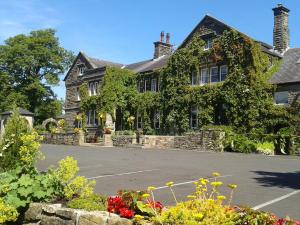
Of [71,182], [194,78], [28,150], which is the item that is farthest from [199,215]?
[194,78]

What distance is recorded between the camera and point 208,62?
111ft

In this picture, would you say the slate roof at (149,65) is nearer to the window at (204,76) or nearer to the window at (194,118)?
the window at (204,76)

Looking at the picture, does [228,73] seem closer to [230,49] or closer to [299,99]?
[230,49]

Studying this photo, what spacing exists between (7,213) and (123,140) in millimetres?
26750

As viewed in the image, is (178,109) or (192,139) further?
(178,109)

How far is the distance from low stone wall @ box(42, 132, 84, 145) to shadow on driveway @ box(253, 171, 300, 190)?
24402 millimetres

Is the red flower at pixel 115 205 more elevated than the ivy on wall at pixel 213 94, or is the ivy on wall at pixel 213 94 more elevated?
the ivy on wall at pixel 213 94

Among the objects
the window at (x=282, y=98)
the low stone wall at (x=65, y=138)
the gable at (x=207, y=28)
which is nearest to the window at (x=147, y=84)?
the gable at (x=207, y=28)

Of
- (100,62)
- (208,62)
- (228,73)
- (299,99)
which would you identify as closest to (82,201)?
(299,99)

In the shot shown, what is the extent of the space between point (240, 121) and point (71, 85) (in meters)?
27.7

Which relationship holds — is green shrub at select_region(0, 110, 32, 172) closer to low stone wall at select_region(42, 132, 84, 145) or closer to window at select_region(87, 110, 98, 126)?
low stone wall at select_region(42, 132, 84, 145)

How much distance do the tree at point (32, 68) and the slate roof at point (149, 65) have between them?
16.3 metres

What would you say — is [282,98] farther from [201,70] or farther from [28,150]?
[28,150]

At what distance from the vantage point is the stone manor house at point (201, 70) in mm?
29141
